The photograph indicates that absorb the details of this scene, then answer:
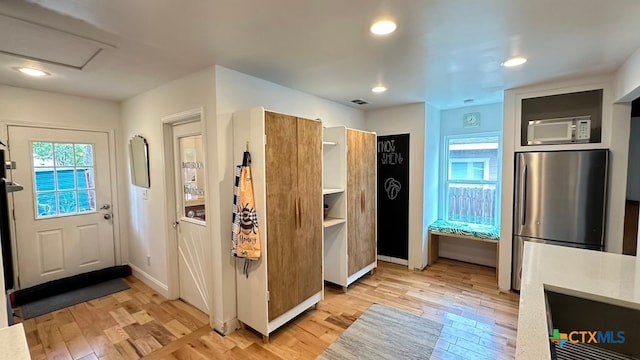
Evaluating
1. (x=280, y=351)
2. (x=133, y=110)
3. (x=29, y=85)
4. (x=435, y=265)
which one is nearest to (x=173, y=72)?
(x=133, y=110)

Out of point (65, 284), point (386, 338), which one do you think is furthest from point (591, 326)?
point (65, 284)

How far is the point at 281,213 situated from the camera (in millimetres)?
2510

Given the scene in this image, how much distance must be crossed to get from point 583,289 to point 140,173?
4.14 meters

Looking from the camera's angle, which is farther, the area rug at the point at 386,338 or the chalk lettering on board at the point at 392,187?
the chalk lettering on board at the point at 392,187

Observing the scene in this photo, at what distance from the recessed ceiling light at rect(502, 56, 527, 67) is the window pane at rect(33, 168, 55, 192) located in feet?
16.6

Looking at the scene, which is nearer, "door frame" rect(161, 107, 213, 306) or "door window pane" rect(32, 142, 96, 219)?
"door frame" rect(161, 107, 213, 306)

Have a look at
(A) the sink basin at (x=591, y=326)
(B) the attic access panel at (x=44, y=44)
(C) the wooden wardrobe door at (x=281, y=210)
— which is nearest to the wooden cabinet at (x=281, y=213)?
(C) the wooden wardrobe door at (x=281, y=210)

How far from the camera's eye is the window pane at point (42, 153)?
3250mm

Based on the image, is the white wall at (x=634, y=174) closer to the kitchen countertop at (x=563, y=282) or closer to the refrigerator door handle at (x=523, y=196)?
the refrigerator door handle at (x=523, y=196)

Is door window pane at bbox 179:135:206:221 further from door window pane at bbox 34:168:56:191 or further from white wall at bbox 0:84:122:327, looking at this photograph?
door window pane at bbox 34:168:56:191

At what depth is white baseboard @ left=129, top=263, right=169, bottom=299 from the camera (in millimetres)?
3238

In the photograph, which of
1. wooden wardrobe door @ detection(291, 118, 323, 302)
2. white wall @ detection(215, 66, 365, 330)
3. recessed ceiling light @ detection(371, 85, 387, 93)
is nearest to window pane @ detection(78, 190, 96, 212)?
white wall @ detection(215, 66, 365, 330)

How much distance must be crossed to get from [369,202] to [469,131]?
6.53ft

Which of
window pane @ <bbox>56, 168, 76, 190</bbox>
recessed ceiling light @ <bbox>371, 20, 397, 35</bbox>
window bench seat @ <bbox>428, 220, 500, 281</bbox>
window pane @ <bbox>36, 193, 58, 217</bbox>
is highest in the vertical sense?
recessed ceiling light @ <bbox>371, 20, 397, 35</bbox>
